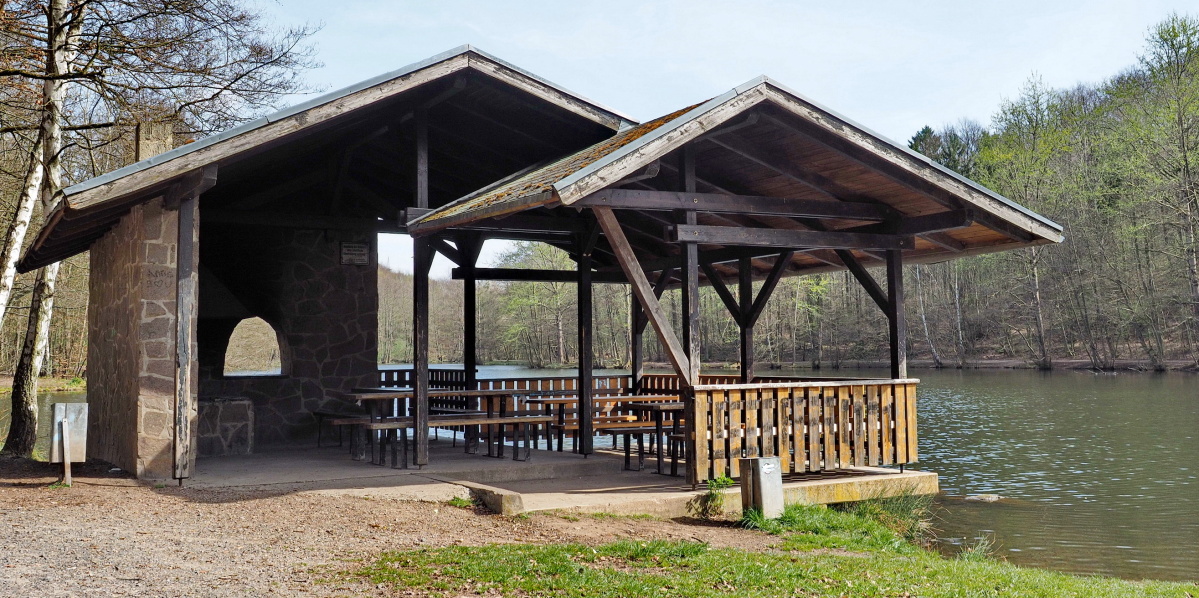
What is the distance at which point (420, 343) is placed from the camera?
8875 mm

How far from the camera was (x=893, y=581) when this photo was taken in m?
5.44

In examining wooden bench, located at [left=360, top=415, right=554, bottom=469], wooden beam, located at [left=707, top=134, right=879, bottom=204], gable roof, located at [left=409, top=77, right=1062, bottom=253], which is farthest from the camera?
wooden bench, located at [left=360, top=415, right=554, bottom=469]

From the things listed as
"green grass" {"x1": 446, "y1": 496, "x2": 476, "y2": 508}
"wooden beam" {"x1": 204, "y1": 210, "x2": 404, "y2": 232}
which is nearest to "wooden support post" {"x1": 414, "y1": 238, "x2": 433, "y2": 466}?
"green grass" {"x1": 446, "y1": 496, "x2": 476, "y2": 508}

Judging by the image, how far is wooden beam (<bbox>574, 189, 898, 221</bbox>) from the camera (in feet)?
24.3

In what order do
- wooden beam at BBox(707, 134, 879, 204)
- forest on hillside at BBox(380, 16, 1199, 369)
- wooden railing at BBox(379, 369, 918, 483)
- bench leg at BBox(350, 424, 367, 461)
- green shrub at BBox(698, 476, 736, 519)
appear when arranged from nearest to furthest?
green shrub at BBox(698, 476, 736, 519) < wooden railing at BBox(379, 369, 918, 483) < wooden beam at BBox(707, 134, 879, 204) < bench leg at BBox(350, 424, 367, 461) < forest on hillside at BBox(380, 16, 1199, 369)

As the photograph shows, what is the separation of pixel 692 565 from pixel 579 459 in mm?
4332

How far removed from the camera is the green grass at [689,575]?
4.91 m

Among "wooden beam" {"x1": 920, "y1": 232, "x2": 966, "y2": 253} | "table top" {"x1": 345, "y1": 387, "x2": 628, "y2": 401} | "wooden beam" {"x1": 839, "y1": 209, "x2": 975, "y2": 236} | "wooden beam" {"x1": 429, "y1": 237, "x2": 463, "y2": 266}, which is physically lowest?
"table top" {"x1": 345, "y1": 387, "x2": 628, "y2": 401}

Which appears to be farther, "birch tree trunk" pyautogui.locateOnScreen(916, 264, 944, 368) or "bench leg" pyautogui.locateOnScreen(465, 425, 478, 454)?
"birch tree trunk" pyautogui.locateOnScreen(916, 264, 944, 368)

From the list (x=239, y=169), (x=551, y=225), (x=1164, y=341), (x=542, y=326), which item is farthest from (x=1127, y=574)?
(x=542, y=326)

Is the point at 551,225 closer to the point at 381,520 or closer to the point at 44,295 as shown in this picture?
the point at 381,520

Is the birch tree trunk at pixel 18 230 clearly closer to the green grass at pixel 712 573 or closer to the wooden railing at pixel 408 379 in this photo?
the wooden railing at pixel 408 379

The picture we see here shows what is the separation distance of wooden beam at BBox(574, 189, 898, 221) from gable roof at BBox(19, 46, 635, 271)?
71.7 inches

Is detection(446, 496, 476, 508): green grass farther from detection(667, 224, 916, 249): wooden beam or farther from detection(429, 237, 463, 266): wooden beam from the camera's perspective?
detection(429, 237, 463, 266): wooden beam
